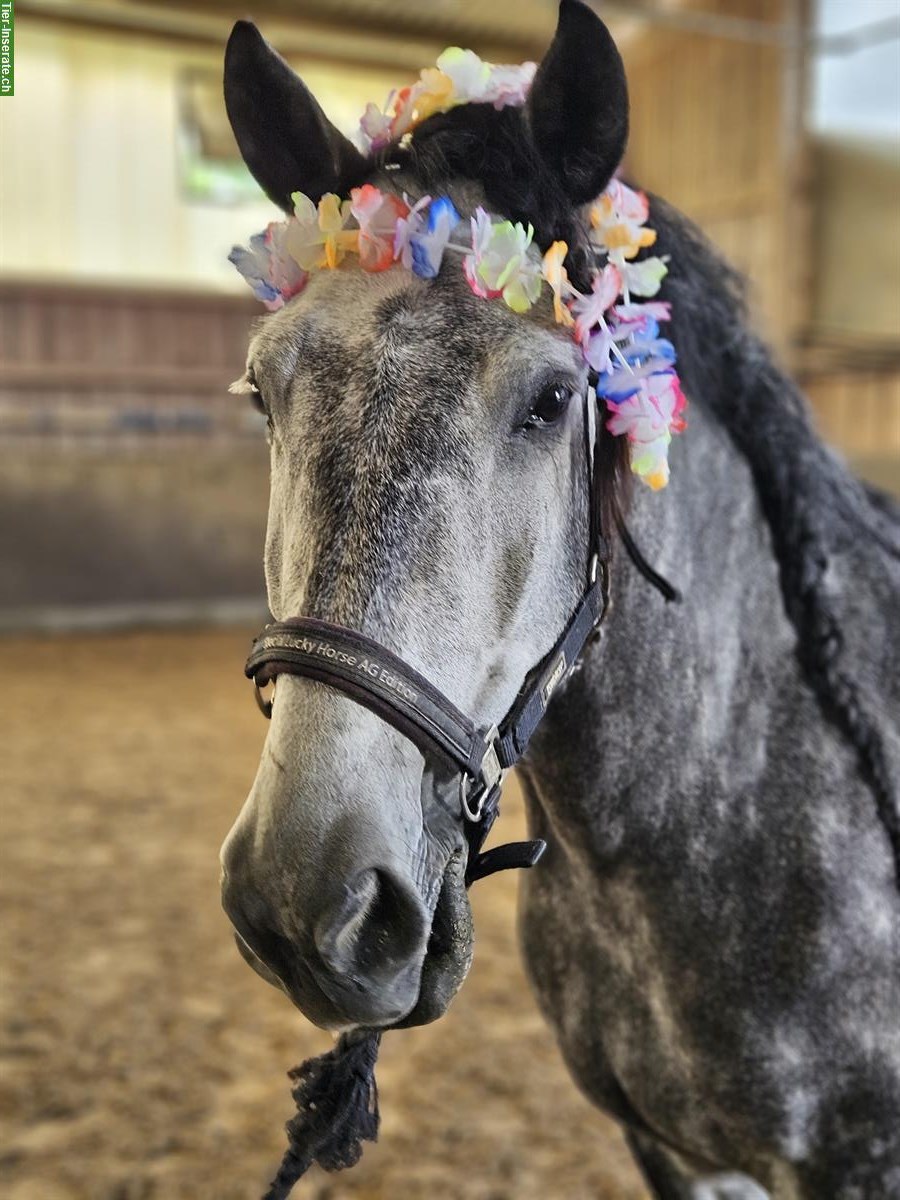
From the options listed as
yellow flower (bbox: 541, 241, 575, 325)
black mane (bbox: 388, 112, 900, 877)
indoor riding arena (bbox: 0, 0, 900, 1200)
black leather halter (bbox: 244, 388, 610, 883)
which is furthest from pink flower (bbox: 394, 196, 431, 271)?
indoor riding arena (bbox: 0, 0, 900, 1200)

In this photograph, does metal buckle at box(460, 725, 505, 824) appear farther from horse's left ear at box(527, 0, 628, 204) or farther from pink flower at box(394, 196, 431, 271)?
horse's left ear at box(527, 0, 628, 204)

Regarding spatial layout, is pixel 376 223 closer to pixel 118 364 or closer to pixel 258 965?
pixel 258 965

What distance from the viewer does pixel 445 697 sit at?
950 mm

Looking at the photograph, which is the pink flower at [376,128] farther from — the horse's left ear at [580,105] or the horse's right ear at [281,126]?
the horse's left ear at [580,105]

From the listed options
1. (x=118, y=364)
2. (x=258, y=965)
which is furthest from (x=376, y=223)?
(x=118, y=364)

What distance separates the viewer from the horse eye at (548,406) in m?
1.04

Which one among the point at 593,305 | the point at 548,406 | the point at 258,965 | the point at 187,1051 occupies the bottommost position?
the point at 187,1051

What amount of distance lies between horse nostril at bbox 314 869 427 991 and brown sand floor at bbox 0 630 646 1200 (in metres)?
1.47

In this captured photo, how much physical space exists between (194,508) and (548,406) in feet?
24.9

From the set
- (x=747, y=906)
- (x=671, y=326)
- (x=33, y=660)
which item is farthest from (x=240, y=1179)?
(x=33, y=660)

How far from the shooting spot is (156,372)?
9.39 meters

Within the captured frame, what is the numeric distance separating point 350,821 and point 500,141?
2.51 ft

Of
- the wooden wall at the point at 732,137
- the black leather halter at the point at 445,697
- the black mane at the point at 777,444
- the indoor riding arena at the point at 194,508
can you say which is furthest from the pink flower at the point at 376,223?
the wooden wall at the point at 732,137

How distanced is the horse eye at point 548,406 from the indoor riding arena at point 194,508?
693 mm
